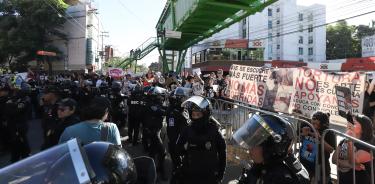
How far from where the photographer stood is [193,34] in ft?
54.8

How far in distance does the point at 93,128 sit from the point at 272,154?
187 cm

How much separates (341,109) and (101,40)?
70.6 metres

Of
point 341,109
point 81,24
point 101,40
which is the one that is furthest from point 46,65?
point 341,109

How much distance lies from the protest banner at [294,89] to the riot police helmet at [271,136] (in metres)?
4.29

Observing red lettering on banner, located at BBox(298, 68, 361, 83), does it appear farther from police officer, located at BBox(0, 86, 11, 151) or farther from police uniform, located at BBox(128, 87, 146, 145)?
police officer, located at BBox(0, 86, 11, 151)

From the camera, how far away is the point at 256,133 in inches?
115

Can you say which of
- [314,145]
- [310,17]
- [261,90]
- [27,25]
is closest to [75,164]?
[314,145]

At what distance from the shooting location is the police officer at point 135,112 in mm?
8875

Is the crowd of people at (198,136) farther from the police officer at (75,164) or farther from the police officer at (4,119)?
the police officer at (75,164)

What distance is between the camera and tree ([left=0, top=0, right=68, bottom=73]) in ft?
153

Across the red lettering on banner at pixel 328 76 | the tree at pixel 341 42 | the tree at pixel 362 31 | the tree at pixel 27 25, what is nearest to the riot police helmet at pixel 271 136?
the red lettering on banner at pixel 328 76

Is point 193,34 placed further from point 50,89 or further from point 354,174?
point 354,174

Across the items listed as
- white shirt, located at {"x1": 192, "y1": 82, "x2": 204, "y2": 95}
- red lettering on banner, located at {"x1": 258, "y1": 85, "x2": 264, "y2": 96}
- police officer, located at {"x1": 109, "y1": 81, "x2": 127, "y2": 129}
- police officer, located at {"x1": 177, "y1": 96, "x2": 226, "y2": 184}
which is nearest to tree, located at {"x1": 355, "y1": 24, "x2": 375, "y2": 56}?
white shirt, located at {"x1": 192, "y1": 82, "x2": 204, "y2": 95}

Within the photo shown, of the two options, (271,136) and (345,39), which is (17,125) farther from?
(345,39)
